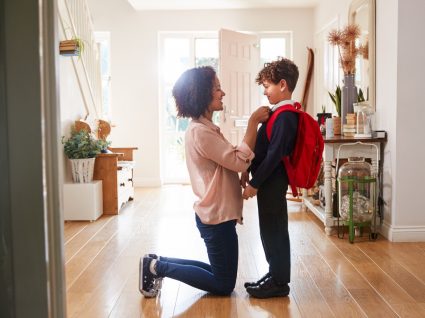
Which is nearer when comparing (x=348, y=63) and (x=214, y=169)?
(x=214, y=169)

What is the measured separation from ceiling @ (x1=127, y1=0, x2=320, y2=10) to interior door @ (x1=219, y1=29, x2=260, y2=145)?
1.41 feet

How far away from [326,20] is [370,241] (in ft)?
11.5

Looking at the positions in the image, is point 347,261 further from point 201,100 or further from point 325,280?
point 201,100

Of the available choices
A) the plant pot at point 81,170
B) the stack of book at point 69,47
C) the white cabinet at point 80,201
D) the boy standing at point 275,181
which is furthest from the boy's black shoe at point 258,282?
the stack of book at point 69,47

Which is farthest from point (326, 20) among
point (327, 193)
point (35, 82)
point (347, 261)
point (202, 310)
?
point (35, 82)

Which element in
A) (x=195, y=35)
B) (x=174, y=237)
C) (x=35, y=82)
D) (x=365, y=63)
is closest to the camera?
(x=35, y=82)

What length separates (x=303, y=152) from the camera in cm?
255

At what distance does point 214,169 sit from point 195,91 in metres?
0.39

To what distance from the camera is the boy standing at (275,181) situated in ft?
8.34

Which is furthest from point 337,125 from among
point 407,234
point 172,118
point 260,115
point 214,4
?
point 172,118

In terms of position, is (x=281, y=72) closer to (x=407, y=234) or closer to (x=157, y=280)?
(x=157, y=280)

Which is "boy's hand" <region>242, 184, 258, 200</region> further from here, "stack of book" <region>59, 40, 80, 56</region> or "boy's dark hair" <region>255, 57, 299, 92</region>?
"stack of book" <region>59, 40, 80, 56</region>

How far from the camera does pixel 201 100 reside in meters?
2.59

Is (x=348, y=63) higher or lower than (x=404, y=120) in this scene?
higher
